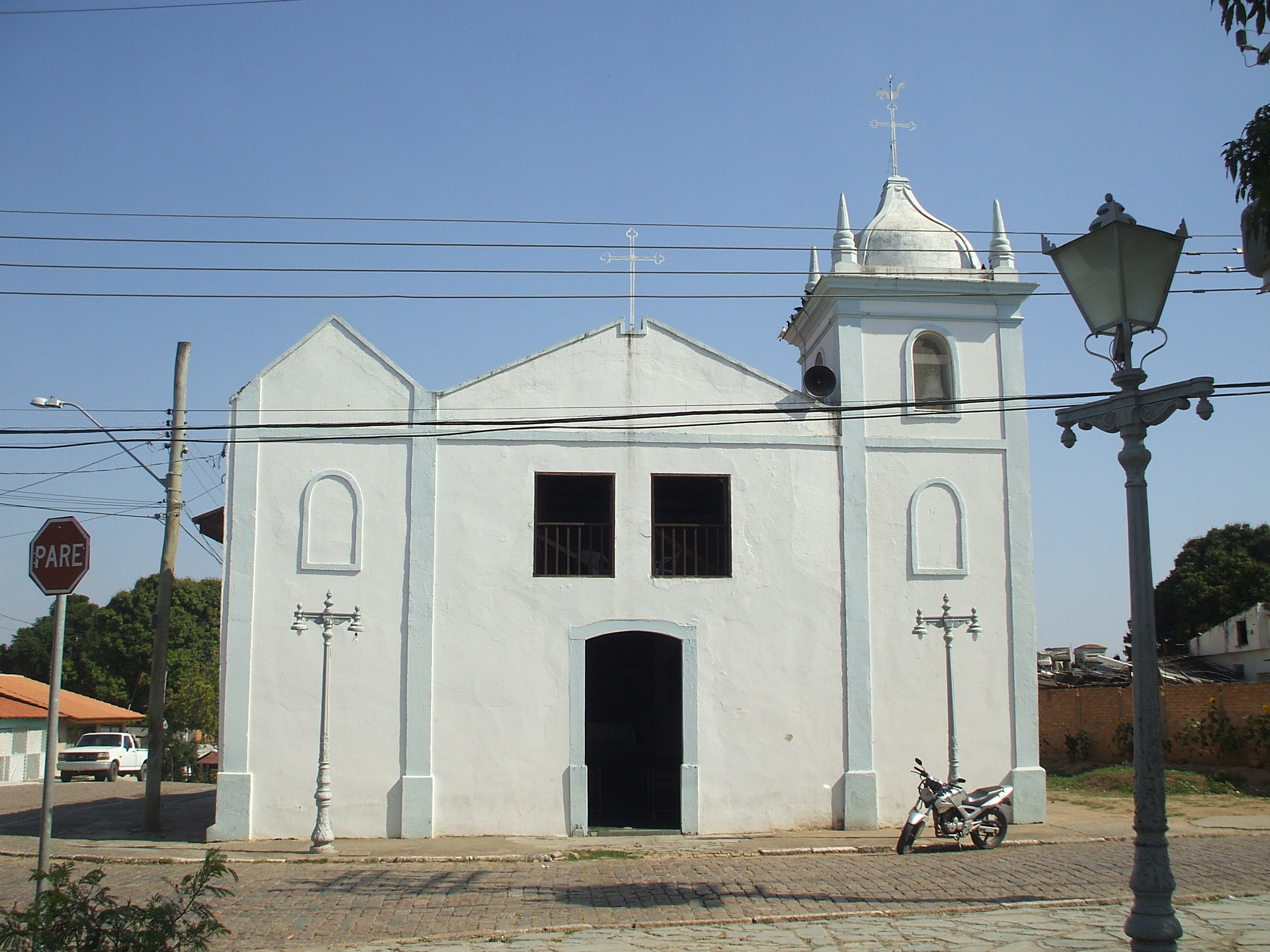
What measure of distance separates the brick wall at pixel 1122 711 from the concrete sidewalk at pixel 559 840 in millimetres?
3243

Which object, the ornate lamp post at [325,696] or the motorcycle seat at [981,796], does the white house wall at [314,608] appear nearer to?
the ornate lamp post at [325,696]

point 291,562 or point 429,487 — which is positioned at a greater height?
point 429,487

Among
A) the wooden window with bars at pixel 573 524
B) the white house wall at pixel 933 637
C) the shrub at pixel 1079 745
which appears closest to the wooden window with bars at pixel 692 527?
the wooden window with bars at pixel 573 524

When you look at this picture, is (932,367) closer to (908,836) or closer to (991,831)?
(991,831)

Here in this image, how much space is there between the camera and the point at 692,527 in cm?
1683

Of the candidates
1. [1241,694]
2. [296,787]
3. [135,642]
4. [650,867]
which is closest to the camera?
[650,867]

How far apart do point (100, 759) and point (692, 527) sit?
2696 cm

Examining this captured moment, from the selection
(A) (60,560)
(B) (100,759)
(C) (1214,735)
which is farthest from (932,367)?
Result: (B) (100,759)

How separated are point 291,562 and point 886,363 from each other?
9.81 m

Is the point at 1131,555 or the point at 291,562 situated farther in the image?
the point at 291,562

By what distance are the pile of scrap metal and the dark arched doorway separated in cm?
1410

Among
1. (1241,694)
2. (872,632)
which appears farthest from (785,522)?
(1241,694)

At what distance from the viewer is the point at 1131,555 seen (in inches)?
236

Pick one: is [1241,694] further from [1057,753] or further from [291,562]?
[291,562]
